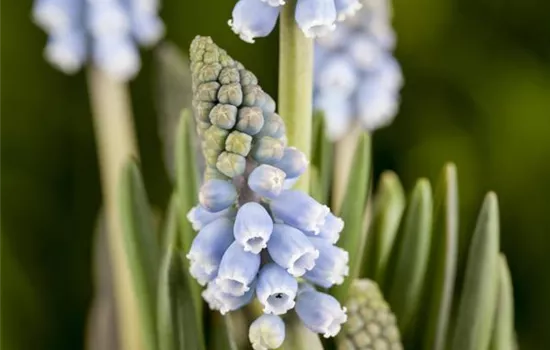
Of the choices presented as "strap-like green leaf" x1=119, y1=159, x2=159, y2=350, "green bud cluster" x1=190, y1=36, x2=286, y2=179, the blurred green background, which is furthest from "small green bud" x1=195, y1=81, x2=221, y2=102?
the blurred green background

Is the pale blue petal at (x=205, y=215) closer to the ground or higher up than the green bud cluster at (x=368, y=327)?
higher up

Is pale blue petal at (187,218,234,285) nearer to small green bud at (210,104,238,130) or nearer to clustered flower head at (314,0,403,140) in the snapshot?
small green bud at (210,104,238,130)

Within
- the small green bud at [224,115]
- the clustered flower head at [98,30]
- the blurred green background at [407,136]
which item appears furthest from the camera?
the blurred green background at [407,136]

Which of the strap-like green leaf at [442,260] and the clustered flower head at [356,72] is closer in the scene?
the strap-like green leaf at [442,260]

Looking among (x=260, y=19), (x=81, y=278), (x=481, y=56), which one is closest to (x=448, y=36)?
(x=481, y=56)

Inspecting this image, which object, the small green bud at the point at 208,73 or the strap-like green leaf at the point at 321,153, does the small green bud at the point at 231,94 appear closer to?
the small green bud at the point at 208,73

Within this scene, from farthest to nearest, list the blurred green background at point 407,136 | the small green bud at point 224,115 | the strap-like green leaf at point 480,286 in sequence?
the blurred green background at point 407,136 < the strap-like green leaf at point 480,286 < the small green bud at point 224,115

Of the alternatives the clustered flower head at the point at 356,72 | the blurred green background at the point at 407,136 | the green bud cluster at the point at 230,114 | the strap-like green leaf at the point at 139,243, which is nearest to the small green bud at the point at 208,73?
the green bud cluster at the point at 230,114

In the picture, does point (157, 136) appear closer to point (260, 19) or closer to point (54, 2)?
point (54, 2)
